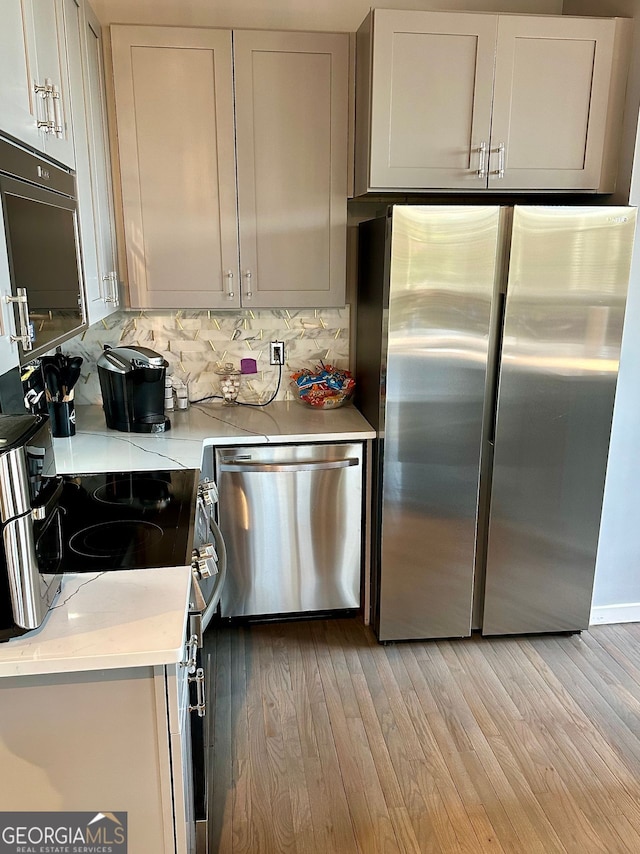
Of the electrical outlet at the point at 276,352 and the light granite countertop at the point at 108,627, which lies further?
the electrical outlet at the point at 276,352

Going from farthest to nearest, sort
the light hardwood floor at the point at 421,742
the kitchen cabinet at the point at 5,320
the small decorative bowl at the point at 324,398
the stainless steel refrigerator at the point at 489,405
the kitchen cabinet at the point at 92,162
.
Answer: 1. the small decorative bowl at the point at 324,398
2. the stainless steel refrigerator at the point at 489,405
3. the kitchen cabinet at the point at 92,162
4. the light hardwood floor at the point at 421,742
5. the kitchen cabinet at the point at 5,320

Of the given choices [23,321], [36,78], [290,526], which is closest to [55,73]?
[36,78]

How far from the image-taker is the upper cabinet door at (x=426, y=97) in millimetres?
2432

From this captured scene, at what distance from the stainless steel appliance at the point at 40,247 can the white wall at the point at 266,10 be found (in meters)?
1.26

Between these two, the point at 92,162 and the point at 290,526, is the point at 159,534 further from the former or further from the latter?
the point at 92,162

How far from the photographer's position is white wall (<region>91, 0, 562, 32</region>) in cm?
276

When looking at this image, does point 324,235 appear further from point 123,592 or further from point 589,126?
point 123,592

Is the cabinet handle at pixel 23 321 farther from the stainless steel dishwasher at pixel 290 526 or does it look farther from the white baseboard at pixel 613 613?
the white baseboard at pixel 613 613

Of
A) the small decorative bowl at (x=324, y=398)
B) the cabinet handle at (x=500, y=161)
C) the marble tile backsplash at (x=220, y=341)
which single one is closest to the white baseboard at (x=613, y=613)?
the small decorative bowl at (x=324, y=398)

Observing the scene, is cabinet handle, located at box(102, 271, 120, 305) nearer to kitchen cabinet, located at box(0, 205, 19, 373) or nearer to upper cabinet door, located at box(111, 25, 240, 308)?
upper cabinet door, located at box(111, 25, 240, 308)

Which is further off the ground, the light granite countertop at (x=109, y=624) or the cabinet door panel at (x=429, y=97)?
the cabinet door panel at (x=429, y=97)

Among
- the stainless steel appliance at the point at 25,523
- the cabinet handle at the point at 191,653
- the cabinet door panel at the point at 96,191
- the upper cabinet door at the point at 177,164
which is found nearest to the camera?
the stainless steel appliance at the point at 25,523

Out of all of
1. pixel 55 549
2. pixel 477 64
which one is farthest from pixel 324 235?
pixel 55 549

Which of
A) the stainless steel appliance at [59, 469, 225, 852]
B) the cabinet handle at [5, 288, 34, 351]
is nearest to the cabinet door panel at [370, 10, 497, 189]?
the stainless steel appliance at [59, 469, 225, 852]
